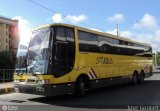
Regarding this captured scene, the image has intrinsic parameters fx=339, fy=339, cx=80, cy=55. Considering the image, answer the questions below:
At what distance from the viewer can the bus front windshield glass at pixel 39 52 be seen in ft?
43.8

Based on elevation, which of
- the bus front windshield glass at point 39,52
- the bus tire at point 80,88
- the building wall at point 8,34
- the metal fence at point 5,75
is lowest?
the bus tire at point 80,88

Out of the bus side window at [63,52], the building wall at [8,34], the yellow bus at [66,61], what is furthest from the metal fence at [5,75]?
the building wall at [8,34]

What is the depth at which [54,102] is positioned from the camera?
1375cm

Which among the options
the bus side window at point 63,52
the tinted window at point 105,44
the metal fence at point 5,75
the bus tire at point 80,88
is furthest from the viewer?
the metal fence at point 5,75

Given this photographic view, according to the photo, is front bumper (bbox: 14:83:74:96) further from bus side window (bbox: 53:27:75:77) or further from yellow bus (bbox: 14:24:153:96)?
bus side window (bbox: 53:27:75:77)

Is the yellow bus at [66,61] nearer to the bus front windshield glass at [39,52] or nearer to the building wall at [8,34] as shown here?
the bus front windshield glass at [39,52]

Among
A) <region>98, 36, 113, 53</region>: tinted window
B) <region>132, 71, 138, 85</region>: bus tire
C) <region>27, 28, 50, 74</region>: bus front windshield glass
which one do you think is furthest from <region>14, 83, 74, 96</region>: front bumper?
<region>132, 71, 138, 85</region>: bus tire

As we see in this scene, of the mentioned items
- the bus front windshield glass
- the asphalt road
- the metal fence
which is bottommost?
the asphalt road

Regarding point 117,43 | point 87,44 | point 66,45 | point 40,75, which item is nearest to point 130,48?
point 117,43

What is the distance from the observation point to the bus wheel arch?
14859 millimetres

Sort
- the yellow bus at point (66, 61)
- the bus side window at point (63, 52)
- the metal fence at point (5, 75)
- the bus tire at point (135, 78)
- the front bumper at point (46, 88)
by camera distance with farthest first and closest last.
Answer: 1. the metal fence at point (5, 75)
2. the bus tire at point (135, 78)
3. the bus side window at point (63, 52)
4. the yellow bus at point (66, 61)
5. the front bumper at point (46, 88)

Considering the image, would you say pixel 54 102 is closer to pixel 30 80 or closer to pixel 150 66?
pixel 30 80

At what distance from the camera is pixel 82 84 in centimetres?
1516

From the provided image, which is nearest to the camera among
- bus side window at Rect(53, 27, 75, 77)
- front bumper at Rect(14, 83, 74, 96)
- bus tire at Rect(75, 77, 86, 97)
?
front bumper at Rect(14, 83, 74, 96)
